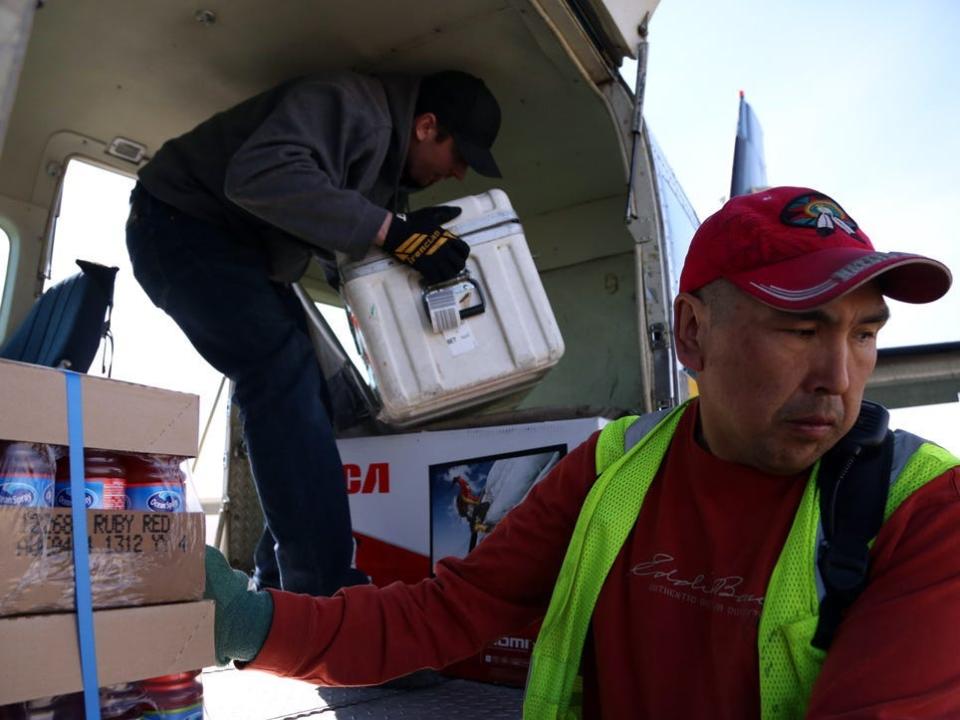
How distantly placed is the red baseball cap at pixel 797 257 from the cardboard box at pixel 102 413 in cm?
82

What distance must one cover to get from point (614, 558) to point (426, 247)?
4.49 ft

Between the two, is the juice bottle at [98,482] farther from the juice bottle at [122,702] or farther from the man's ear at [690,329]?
the man's ear at [690,329]

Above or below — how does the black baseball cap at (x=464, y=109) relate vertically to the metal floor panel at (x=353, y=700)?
above

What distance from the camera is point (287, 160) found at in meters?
2.32

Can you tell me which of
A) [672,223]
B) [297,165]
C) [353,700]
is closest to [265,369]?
[297,165]

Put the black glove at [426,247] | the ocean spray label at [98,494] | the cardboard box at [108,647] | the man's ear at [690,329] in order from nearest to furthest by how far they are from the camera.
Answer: the cardboard box at [108,647]
the ocean spray label at [98,494]
the man's ear at [690,329]
the black glove at [426,247]

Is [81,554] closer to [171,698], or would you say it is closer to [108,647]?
[108,647]

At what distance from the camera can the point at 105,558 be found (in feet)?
3.31

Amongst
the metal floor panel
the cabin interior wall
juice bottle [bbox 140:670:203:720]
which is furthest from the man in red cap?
the cabin interior wall

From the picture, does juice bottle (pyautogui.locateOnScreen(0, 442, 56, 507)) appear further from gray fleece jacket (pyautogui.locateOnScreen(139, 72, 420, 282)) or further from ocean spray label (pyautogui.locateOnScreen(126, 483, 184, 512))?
gray fleece jacket (pyautogui.locateOnScreen(139, 72, 420, 282))

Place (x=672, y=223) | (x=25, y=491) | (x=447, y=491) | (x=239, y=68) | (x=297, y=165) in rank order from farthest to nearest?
1. (x=672, y=223)
2. (x=239, y=68)
3. (x=447, y=491)
4. (x=297, y=165)
5. (x=25, y=491)

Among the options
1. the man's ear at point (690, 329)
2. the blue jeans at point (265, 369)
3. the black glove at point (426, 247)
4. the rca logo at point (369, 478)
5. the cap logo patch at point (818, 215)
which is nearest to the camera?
the cap logo patch at point (818, 215)

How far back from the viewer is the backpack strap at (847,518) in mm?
1074

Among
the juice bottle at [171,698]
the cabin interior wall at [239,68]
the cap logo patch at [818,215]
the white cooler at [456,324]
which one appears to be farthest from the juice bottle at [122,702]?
the cabin interior wall at [239,68]
